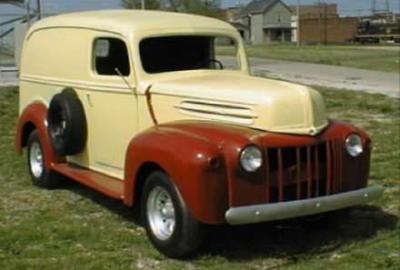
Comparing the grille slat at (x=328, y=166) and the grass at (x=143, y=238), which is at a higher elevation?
the grille slat at (x=328, y=166)

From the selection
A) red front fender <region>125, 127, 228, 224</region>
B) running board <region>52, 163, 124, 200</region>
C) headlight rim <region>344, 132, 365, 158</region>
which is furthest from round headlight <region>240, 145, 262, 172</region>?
running board <region>52, 163, 124, 200</region>

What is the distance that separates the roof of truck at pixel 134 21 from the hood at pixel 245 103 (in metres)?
0.65

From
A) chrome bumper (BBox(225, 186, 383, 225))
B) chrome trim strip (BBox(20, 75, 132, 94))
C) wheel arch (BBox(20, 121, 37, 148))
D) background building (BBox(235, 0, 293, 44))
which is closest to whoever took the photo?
chrome bumper (BBox(225, 186, 383, 225))

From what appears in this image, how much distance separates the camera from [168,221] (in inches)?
244

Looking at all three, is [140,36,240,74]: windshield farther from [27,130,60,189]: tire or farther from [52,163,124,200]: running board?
[27,130,60,189]: tire

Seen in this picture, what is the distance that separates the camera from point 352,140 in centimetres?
636

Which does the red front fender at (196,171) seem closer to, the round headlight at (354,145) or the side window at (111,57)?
the round headlight at (354,145)

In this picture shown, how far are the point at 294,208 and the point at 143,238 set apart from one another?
4.59ft

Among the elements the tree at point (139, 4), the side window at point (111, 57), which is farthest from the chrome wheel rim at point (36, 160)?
the tree at point (139, 4)

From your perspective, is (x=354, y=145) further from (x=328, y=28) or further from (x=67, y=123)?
(x=328, y=28)

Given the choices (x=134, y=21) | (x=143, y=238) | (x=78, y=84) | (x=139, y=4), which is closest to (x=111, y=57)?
(x=134, y=21)

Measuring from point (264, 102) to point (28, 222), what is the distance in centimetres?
244

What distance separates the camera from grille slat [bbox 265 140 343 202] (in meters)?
5.88

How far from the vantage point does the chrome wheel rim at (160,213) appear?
613 centimetres
